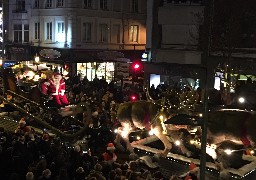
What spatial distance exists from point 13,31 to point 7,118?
25.1 meters

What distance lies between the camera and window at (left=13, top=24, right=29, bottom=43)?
41.5 m

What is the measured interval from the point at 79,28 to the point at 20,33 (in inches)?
321

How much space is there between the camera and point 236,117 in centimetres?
1246

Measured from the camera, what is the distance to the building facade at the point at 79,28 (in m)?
36.8

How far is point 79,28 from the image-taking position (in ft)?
122

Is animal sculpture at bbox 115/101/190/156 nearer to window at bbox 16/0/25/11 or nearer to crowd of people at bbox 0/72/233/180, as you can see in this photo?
crowd of people at bbox 0/72/233/180

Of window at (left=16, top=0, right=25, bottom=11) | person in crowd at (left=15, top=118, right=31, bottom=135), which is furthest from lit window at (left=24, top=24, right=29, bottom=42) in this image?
person in crowd at (left=15, top=118, right=31, bottom=135)

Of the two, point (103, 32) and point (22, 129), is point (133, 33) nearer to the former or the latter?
point (103, 32)

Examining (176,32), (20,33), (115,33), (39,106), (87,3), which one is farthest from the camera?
(20,33)

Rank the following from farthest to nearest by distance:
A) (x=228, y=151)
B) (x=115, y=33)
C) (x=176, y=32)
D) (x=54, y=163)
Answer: (x=115, y=33)
(x=176, y=32)
(x=228, y=151)
(x=54, y=163)

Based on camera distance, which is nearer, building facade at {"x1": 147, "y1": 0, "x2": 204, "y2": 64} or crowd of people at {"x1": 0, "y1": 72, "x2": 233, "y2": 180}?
crowd of people at {"x1": 0, "y1": 72, "x2": 233, "y2": 180}

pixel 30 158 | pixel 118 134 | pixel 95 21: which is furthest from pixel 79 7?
pixel 30 158

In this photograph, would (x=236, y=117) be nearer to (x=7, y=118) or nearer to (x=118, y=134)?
(x=118, y=134)

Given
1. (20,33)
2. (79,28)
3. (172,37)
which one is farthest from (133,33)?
(172,37)
